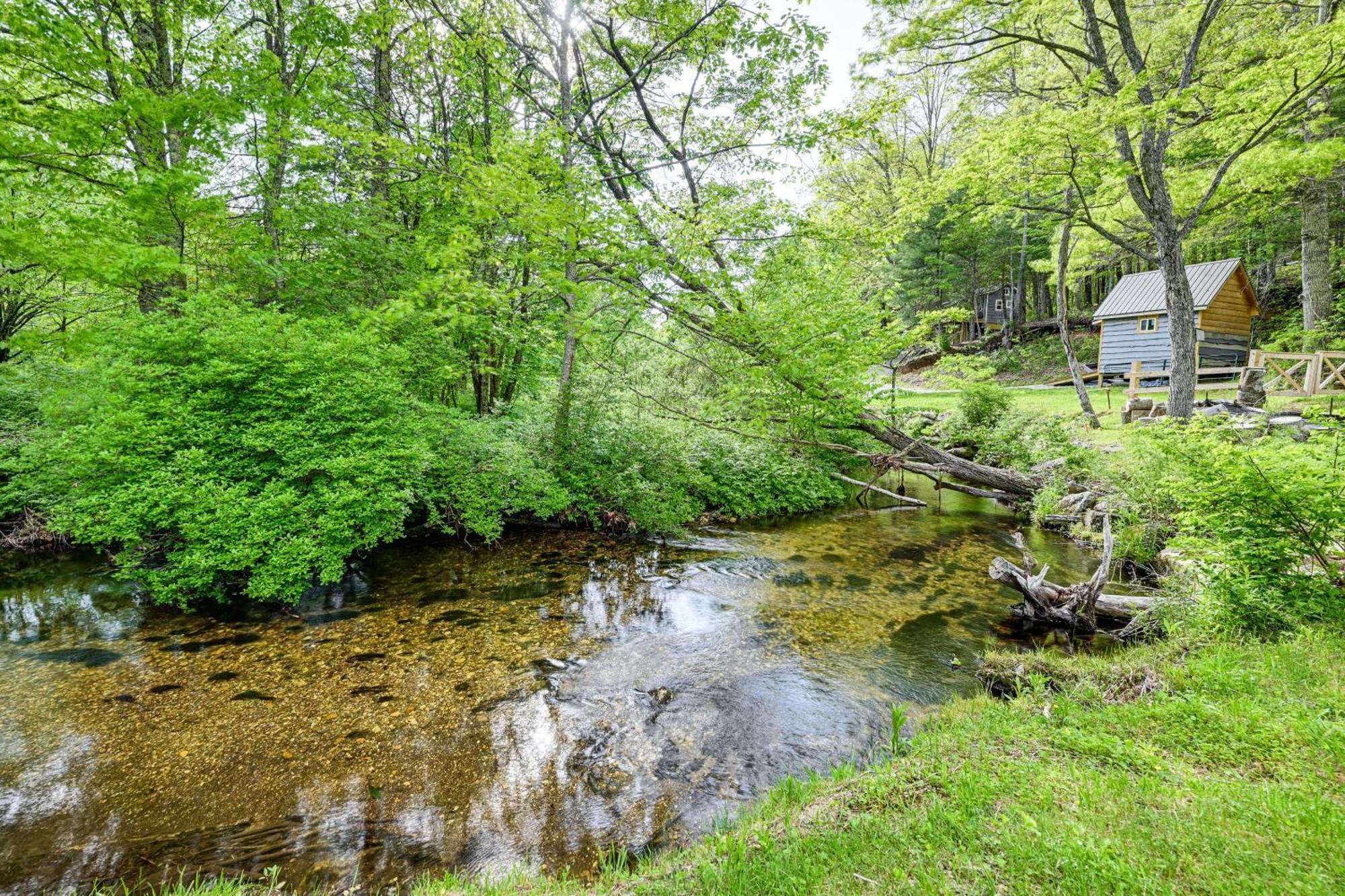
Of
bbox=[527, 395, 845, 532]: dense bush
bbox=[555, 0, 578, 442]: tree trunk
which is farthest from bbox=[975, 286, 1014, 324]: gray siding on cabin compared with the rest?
bbox=[555, 0, 578, 442]: tree trunk

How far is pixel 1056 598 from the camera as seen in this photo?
6.50 m

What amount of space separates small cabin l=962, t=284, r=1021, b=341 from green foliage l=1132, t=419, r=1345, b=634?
3225 centimetres

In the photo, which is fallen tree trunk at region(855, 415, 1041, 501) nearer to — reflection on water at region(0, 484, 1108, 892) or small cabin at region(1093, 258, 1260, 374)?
reflection on water at region(0, 484, 1108, 892)

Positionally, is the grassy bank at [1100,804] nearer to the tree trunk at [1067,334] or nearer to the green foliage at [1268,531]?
the green foliage at [1268,531]

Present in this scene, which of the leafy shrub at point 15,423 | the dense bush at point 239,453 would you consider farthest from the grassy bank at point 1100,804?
the leafy shrub at point 15,423

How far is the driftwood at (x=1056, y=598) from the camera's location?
6148 mm

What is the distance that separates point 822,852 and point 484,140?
14.1 m

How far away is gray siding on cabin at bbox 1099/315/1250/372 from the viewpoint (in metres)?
21.1

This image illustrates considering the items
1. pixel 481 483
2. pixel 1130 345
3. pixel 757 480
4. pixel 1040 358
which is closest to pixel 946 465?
pixel 757 480

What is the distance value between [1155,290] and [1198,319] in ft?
8.69

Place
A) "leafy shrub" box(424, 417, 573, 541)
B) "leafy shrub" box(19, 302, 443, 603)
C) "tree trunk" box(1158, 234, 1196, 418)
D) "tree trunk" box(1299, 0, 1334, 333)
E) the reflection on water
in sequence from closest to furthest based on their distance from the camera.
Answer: the reflection on water
"leafy shrub" box(19, 302, 443, 603)
"leafy shrub" box(424, 417, 573, 541)
"tree trunk" box(1158, 234, 1196, 418)
"tree trunk" box(1299, 0, 1334, 333)

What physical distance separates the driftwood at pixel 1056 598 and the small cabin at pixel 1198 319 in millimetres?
21020

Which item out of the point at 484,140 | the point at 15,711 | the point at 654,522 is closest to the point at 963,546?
the point at 654,522

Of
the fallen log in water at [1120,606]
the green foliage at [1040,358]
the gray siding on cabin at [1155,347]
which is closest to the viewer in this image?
the fallen log in water at [1120,606]
